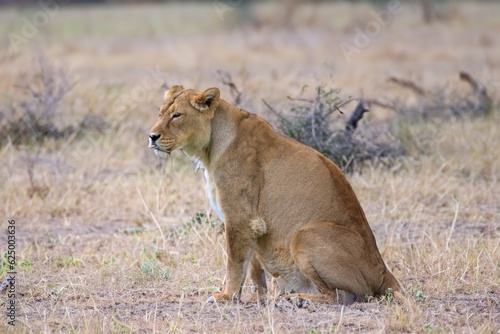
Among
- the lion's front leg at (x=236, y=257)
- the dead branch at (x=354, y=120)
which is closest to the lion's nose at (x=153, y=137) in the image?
the lion's front leg at (x=236, y=257)

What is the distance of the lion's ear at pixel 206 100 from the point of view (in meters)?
6.16

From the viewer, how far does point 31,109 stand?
11.2 meters

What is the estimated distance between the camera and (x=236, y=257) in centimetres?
607

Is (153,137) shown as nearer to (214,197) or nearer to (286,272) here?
(214,197)

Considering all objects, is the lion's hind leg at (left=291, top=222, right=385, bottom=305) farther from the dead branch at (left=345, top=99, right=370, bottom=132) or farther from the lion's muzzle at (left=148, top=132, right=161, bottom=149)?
the dead branch at (left=345, top=99, right=370, bottom=132)

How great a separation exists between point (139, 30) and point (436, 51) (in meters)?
12.1

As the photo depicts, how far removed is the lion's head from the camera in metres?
6.07

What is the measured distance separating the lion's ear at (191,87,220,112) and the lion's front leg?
0.77 m

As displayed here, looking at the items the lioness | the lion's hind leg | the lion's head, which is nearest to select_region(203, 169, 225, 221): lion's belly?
the lioness

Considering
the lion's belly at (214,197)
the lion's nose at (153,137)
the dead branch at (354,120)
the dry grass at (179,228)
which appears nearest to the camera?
the dry grass at (179,228)

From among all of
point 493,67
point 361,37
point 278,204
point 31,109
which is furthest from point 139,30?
point 278,204

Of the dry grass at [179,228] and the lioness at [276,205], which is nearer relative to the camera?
the dry grass at [179,228]

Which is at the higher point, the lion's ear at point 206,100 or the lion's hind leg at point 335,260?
the lion's ear at point 206,100

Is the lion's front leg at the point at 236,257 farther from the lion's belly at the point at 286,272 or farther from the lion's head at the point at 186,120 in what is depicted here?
the lion's head at the point at 186,120
